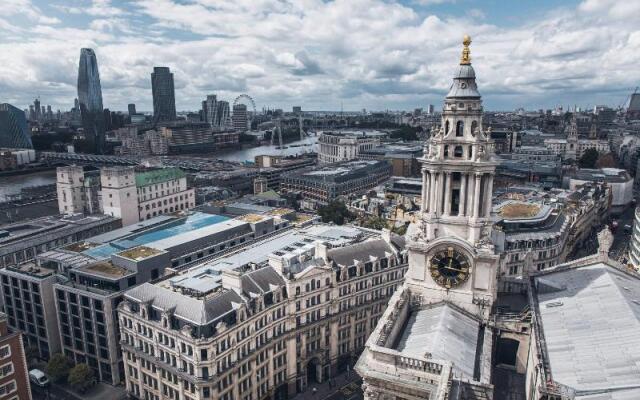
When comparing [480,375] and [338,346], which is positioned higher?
[480,375]

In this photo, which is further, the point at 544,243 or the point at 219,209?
the point at 219,209

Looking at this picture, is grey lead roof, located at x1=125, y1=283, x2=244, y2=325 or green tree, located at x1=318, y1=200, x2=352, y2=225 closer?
grey lead roof, located at x1=125, y1=283, x2=244, y2=325

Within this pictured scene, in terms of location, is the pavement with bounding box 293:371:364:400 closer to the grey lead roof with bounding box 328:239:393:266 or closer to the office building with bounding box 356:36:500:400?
the grey lead roof with bounding box 328:239:393:266

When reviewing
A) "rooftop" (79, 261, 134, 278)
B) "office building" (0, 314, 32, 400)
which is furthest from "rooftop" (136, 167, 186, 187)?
"office building" (0, 314, 32, 400)

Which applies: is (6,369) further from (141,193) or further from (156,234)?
(141,193)

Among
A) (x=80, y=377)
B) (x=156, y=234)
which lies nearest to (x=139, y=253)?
(x=156, y=234)

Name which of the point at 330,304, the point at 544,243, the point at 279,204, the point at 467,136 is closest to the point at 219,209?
the point at 279,204

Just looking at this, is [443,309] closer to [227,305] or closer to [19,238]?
[227,305]
